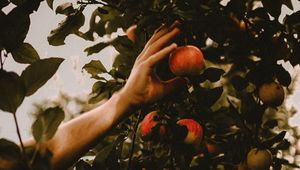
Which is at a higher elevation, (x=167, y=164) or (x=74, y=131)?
(x=74, y=131)

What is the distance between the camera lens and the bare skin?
3.21 ft

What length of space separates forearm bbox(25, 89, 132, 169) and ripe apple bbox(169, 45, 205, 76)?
0.82ft

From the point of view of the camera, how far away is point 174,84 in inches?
47.9

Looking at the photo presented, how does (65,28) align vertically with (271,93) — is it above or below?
above

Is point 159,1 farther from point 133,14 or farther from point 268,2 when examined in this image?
point 268,2

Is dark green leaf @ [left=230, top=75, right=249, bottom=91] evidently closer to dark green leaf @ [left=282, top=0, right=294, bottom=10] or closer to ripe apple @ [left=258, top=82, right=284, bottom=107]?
ripe apple @ [left=258, top=82, right=284, bottom=107]

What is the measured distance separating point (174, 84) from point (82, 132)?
386 millimetres

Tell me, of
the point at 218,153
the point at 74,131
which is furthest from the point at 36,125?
the point at 218,153

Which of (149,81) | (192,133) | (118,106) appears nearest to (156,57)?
(149,81)

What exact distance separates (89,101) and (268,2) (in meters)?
0.97

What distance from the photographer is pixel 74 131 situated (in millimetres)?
1021

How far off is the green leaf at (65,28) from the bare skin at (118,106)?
47 cm

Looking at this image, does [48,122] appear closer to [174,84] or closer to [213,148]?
[174,84]

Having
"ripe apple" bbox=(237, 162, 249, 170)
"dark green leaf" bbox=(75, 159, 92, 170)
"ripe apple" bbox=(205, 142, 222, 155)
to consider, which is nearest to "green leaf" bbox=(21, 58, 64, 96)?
"dark green leaf" bbox=(75, 159, 92, 170)
